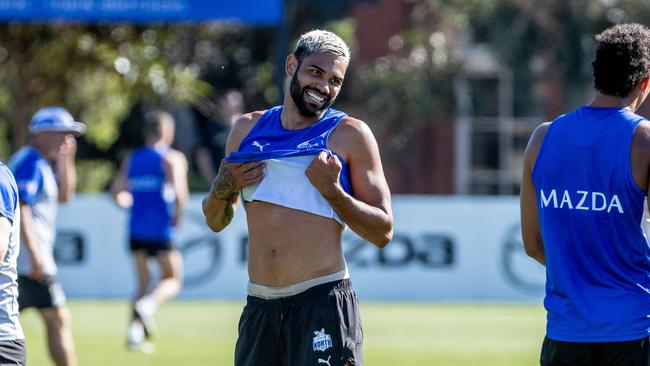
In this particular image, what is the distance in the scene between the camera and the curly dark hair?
5.20 meters

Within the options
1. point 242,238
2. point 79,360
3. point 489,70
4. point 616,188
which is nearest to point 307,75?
point 616,188

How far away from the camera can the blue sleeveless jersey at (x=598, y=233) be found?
513 centimetres

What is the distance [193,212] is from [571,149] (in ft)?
46.2

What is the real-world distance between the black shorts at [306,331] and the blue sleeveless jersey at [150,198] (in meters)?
8.12

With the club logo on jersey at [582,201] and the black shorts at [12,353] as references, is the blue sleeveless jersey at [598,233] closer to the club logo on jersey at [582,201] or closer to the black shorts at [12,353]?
the club logo on jersey at [582,201]

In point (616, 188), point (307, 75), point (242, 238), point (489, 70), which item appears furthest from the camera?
point (489, 70)

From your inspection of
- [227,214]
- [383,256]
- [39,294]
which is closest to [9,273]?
[227,214]

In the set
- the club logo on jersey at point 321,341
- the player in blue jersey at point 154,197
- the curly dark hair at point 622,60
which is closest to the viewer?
the curly dark hair at point 622,60

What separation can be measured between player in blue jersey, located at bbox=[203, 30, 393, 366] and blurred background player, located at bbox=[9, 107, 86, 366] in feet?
12.0

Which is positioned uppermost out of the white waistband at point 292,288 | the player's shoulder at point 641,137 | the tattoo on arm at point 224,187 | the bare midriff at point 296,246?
the player's shoulder at point 641,137

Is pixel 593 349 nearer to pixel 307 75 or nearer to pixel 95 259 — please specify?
pixel 307 75

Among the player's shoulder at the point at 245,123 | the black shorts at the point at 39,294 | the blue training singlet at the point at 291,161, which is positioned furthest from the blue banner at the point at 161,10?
the blue training singlet at the point at 291,161

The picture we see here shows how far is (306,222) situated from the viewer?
547 cm

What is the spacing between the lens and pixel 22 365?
18.2 feet
